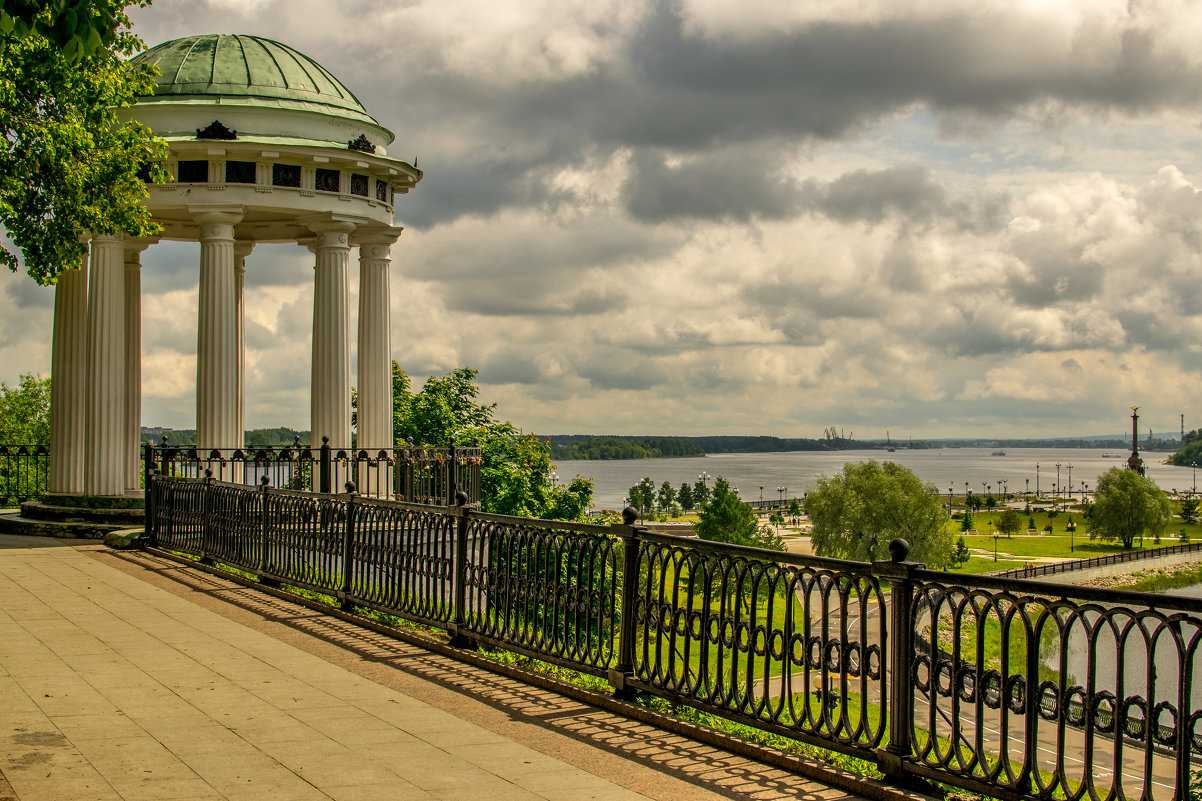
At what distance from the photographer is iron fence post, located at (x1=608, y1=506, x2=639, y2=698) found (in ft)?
30.2

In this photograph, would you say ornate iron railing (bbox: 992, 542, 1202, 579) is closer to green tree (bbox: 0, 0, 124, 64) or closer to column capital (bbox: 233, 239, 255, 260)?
column capital (bbox: 233, 239, 255, 260)

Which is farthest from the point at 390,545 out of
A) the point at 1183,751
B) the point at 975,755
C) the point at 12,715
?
the point at 1183,751

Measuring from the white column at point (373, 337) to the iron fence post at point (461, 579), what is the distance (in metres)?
14.9

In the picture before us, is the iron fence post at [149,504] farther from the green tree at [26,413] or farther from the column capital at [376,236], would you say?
the green tree at [26,413]

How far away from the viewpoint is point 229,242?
78.2 ft

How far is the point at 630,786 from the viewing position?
23.2 ft

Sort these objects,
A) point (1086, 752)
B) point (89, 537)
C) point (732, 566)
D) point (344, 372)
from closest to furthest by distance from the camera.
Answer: point (1086, 752) < point (732, 566) < point (89, 537) < point (344, 372)

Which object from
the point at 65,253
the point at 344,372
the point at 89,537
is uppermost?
the point at 65,253

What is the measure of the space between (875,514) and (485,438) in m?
53.2

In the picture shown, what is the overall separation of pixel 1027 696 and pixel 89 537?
20082 mm

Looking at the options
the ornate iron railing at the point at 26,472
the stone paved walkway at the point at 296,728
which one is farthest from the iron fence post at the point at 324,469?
the stone paved walkway at the point at 296,728

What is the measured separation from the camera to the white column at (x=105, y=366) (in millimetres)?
23609

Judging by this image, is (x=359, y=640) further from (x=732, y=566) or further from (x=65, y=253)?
(x=65, y=253)

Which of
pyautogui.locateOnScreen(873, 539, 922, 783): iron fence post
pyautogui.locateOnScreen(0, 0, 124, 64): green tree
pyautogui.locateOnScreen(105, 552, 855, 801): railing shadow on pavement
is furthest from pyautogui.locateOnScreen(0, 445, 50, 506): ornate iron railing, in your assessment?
pyautogui.locateOnScreen(873, 539, 922, 783): iron fence post
